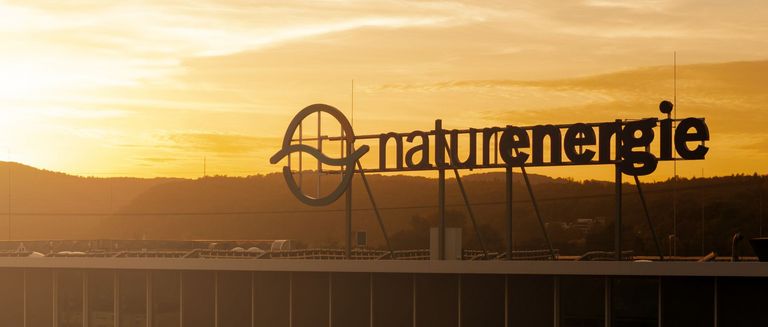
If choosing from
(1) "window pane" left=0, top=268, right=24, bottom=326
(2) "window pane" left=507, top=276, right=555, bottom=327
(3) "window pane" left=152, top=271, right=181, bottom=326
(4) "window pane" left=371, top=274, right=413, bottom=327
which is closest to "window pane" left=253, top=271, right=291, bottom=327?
(4) "window pane" left=371, top=274, right=413, bottom=327

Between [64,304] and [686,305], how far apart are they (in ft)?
96.7

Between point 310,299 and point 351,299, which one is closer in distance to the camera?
point 351,299

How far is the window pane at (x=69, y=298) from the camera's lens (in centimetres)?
5806

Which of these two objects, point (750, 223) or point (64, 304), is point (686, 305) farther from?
point (750, 223)

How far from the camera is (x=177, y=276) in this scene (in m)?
53.9

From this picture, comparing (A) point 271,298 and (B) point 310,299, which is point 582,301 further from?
(A) point 271,298

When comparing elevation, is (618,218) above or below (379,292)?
above

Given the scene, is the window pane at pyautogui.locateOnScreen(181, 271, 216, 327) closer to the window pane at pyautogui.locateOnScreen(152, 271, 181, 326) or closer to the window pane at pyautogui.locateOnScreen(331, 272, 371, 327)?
the window pane at pyautogui.locateOnScreen(152, 271, 181, 326)

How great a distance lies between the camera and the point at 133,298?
56125 mm

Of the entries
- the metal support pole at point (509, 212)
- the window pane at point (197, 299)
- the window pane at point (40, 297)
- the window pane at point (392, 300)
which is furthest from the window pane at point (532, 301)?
the window pane at point (40, 297)

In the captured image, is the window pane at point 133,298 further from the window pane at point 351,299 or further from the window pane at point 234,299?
the window pane at point 351,299

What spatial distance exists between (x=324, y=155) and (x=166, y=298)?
29.6 ft

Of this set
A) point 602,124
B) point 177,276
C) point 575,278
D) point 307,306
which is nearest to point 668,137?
point 602,124

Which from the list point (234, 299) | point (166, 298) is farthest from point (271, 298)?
point (166, 298)
